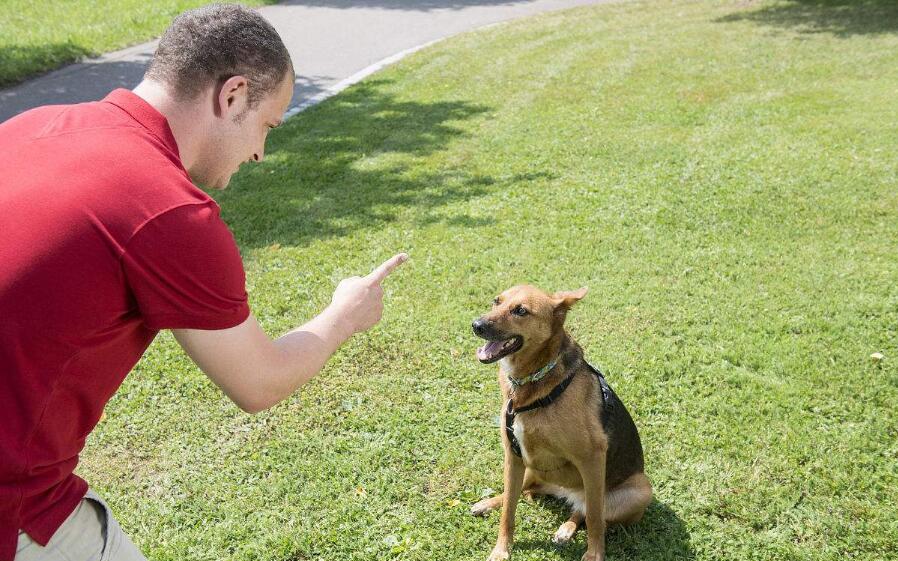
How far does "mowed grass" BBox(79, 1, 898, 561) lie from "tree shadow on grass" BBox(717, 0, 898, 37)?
147 inches

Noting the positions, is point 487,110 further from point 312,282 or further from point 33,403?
→ point 33,403

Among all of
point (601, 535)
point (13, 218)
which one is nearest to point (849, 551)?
point (601, 535)

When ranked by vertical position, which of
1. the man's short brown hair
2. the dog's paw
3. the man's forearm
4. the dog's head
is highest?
the man's short brown hair

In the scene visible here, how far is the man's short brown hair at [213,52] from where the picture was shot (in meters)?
1.76

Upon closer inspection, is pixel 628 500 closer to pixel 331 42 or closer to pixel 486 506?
pixel 486 506

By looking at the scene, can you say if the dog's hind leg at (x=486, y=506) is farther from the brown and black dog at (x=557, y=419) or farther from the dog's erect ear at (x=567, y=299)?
the dog's erect ear at (x=567, y=299)

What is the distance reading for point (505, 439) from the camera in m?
3.60

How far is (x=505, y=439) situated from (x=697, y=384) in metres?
1.78

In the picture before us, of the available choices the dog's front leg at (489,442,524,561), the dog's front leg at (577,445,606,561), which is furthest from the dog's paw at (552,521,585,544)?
the dog's front leg at (489,442,524,561)

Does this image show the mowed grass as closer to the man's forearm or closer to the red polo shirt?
the man's forearm

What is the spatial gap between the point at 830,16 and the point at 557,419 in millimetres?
14959

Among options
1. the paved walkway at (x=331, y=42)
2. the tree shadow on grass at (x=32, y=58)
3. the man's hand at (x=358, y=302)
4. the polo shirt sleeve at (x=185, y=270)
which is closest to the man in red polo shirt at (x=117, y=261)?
the polo shirt sleeve at (x=185, y=270)

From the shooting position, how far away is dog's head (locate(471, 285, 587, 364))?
3.45m

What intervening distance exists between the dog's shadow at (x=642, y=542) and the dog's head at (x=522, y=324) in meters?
1.02
